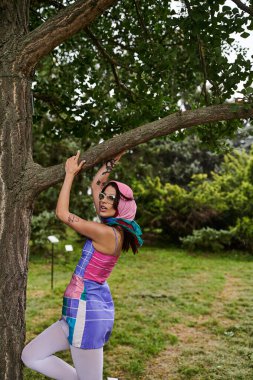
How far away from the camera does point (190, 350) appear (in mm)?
5664

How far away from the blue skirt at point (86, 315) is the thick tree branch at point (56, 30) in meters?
1.84

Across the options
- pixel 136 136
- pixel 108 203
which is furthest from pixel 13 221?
pixel 136 136

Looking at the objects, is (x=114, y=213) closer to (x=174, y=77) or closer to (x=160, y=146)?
(x=174, y=77)

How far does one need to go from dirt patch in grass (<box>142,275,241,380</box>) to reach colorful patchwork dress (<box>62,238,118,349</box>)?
2.04 m

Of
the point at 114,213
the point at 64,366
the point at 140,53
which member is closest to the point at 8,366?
the point at 64,366

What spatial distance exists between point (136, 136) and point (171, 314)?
14.6ft

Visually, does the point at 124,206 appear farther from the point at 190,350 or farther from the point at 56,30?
the point at 190,350

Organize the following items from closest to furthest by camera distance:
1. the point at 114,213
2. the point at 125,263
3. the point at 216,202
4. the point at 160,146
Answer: the point at 114,213 → the point at 125,263 → the point at 216,202 → the point at 160,146

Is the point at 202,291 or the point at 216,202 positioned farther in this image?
the point at 216,202

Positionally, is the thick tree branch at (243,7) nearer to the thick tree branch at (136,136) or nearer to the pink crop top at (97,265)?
the thick tree branch at (136,136)

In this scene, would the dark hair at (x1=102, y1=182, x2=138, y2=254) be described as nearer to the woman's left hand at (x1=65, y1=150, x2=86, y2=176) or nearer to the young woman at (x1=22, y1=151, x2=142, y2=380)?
the young woman at (x1=22, y1=151, x2=142, y2=380)

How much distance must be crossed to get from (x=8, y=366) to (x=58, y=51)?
5154 mm

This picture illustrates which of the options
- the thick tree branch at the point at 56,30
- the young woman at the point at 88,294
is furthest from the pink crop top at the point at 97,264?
the thick tree branch at the point at 56,30

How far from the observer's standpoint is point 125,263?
11.4 metres
